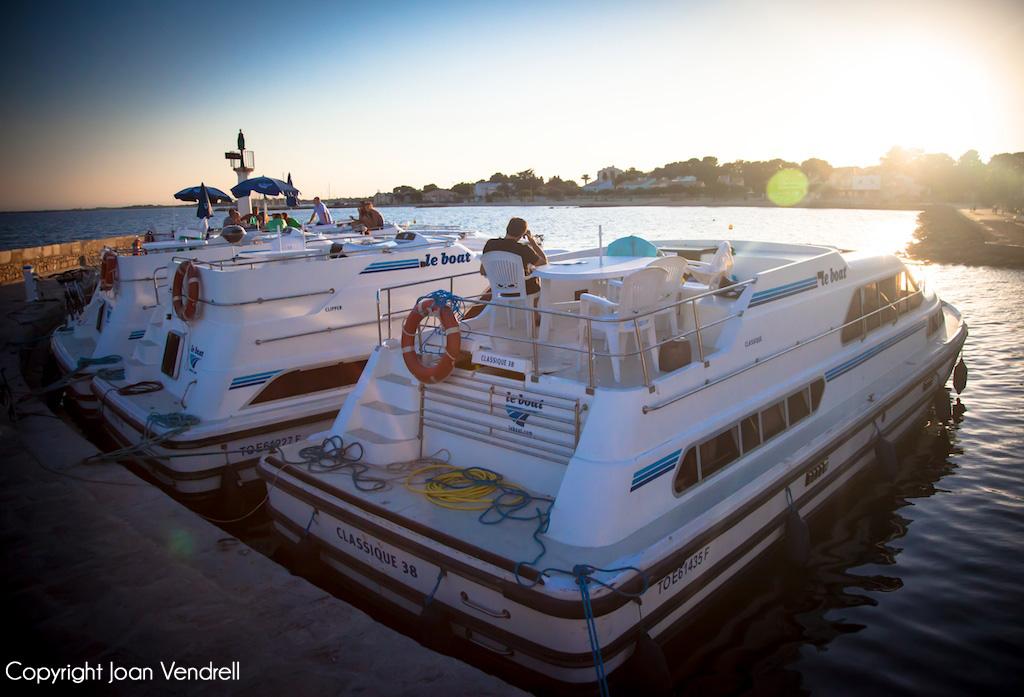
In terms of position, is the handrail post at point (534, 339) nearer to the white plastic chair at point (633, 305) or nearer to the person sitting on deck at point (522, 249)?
the person sitting on deck at point (522, 249)

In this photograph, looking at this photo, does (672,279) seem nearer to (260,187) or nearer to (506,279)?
(506,279)

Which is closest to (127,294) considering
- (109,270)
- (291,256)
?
(109,270)

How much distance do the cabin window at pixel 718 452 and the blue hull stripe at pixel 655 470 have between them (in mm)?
467

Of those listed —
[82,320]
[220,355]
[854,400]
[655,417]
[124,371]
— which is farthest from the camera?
[82,320]

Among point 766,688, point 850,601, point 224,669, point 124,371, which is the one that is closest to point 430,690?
point 224,669

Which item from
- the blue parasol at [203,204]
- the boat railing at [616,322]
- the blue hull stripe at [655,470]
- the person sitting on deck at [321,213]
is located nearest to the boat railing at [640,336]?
the boat railing at [616,322]

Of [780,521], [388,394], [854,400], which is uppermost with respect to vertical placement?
[388,394]

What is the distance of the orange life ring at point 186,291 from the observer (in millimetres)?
9859

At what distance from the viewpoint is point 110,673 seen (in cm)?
451

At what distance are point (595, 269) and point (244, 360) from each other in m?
5.36

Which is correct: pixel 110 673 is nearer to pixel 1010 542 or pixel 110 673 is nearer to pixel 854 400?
pixel 854 400

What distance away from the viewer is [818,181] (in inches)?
5344

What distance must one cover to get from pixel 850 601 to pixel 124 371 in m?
11.5

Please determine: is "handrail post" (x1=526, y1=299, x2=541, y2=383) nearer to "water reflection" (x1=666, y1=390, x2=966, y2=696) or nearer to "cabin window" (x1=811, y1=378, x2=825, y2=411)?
"water reflection" (x1=666, y1=390, x2=966, y2=696)
